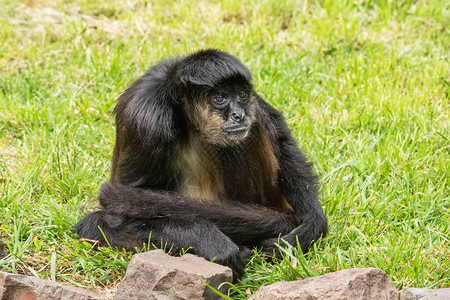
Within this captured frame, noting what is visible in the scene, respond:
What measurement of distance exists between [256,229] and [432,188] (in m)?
1.91

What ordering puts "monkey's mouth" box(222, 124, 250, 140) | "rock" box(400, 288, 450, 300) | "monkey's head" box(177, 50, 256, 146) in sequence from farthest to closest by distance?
"monkey's mouth" box(222, 124, 250, 140)
"monkey's head" box(177, 50, 256, 146)
"rock" box(400, 288, 450, 300)

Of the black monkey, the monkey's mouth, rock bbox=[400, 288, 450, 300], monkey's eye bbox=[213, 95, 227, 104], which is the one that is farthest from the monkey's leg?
rock bbox=[400, 288, 450, 300]

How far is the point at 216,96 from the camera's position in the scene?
19.3 ft

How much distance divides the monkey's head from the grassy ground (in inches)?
46.2

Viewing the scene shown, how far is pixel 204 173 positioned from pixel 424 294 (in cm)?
238

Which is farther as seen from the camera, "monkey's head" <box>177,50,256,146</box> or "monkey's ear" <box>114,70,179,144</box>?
"monkey's head" <box>177,50,256,146</box>

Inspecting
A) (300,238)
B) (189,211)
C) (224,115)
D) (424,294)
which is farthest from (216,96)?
(424,294)

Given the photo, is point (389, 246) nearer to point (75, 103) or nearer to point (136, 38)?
point (75, 103)

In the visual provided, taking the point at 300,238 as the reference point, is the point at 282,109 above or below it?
above

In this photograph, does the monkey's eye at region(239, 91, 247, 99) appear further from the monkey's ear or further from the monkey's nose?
the monkey's ear

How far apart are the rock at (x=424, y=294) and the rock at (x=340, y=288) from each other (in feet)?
0.27

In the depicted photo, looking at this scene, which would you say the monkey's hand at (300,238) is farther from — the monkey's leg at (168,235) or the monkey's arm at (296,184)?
the monkey's leg at (168,235)

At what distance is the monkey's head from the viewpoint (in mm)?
5688

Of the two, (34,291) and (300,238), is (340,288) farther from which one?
(34,291)
